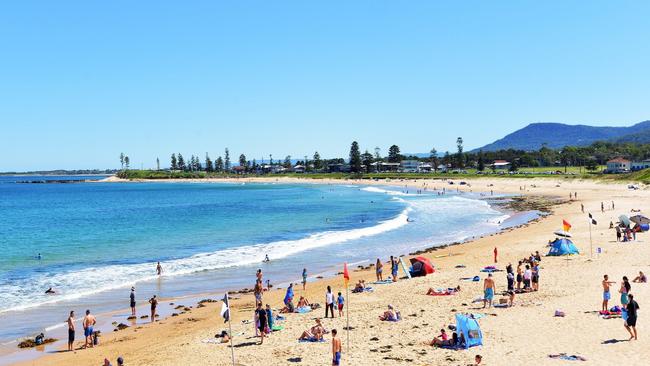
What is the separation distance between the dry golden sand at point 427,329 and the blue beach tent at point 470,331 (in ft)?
0.81

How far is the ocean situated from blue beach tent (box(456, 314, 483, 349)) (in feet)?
47.5

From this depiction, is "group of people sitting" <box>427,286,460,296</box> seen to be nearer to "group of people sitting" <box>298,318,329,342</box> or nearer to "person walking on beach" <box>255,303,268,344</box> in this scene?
"group of people sitting" <box>298,318,329,342</box>

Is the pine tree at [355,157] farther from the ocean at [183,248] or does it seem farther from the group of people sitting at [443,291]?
the group of people sitting at [443,291]

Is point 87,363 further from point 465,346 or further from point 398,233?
point 398,233

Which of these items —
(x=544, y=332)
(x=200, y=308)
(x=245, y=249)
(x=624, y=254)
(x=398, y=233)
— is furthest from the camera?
(x=398, y=233)

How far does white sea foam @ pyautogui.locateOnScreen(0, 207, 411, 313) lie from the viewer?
25359 millimetres

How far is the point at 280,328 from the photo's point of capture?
59.3 feet

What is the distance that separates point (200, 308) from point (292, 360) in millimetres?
9297

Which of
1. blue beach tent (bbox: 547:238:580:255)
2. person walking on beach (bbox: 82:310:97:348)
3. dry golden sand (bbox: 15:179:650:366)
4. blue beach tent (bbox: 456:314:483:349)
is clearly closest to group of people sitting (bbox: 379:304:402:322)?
dry golden sand (bbox: 15:179:650:366)

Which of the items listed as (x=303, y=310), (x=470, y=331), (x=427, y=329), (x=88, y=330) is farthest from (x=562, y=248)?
(x=88, y=330)

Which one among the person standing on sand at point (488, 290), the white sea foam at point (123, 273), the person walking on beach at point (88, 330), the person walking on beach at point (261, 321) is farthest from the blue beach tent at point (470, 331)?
the white sea foam at point (123, 273)

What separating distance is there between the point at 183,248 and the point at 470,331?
29597 millimetres

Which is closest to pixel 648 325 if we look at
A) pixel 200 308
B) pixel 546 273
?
pixel 546 273

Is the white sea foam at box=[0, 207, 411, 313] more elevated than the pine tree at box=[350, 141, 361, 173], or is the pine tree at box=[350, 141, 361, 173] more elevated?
the pine tree at box=[350, 141, 361, 173]
